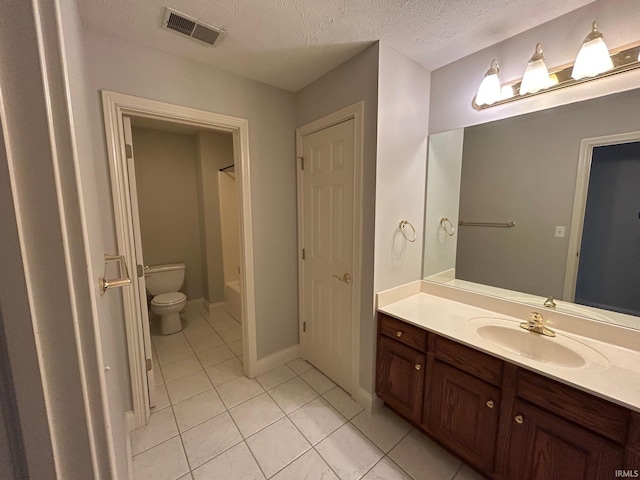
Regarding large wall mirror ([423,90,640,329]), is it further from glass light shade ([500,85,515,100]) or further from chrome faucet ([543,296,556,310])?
glass light shade ([500,85,515,100])

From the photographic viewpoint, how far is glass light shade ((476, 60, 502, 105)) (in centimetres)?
152

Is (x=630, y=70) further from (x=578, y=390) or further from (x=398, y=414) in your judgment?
(x=398, y=414)

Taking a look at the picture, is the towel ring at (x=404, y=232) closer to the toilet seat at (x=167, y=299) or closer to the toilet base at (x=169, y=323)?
the toilet seat at (x=167, y=299)

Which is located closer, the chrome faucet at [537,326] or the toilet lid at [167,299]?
the chrome faucet at [537,326]

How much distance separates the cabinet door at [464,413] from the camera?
1.27 meters

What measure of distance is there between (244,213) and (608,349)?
7.34ft

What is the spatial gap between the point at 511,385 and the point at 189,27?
2.41m

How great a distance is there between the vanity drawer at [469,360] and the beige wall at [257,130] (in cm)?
135

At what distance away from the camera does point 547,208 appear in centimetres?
151

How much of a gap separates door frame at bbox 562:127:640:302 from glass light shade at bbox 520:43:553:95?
37cm

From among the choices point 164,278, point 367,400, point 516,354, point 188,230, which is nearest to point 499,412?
point 516,354

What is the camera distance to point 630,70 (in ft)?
3.94

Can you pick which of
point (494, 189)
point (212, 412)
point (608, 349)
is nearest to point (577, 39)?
point (494, 189)

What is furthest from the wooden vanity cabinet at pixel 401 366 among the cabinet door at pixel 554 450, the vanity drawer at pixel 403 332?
the cabinet door at pixel 554 450
